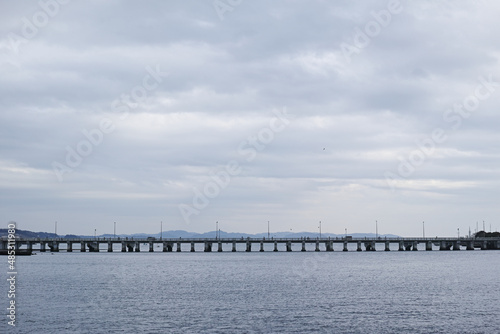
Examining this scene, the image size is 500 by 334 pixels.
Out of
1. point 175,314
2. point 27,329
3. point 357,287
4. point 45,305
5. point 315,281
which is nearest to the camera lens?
point 27,329

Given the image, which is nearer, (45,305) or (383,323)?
(383,323)

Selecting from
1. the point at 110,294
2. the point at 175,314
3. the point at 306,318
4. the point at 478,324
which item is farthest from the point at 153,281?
the point at 478,324

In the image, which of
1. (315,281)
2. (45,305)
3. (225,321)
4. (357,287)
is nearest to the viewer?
(225,321)

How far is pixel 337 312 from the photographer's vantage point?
59219mm

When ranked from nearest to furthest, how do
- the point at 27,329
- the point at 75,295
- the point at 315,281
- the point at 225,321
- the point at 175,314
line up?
the point at 27,329 → the point at 225,321 → the point at 175,314 → the point at 75,295 → the point at 315,281

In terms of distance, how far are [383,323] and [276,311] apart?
1163cm

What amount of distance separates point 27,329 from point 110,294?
2689 cm

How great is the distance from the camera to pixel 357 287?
85188mm

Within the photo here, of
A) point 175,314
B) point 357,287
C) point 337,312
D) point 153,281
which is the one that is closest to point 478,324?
point 337,312

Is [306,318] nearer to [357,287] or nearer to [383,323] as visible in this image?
[383,323]

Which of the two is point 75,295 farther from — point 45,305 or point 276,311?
point 276,311

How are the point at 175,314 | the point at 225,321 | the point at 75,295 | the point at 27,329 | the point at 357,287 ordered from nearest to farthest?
the point at 27,329
the point at 225,321
the point at 175,314
the point at 75,295
the point at 357,287

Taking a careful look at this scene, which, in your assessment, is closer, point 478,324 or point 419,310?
point 478,324

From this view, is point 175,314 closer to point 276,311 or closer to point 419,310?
point 276,311
